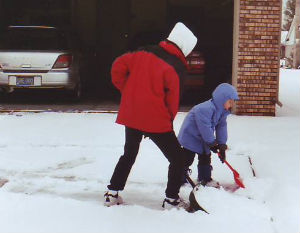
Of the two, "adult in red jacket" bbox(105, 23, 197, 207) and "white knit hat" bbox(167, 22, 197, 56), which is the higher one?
"white knit hat" bbox(167, 22, 197, 56)

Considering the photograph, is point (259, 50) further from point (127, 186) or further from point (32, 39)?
point (127, 186)

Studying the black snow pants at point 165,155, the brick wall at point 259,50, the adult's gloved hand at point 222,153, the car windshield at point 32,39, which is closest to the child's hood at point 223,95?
the adult's gloved hand at point 222,153

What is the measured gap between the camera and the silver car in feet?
35.4

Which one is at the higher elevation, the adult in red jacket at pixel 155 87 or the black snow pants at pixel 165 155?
the adult in red jacket at pixel 155 87

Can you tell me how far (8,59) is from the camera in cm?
1079

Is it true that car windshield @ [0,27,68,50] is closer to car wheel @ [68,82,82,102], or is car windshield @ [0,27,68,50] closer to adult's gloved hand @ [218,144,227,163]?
car wheel @ [68,82,82,102]

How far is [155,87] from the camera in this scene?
15.3 ft

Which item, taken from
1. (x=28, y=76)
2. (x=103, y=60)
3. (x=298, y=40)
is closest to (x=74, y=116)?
(x=28, y=76)

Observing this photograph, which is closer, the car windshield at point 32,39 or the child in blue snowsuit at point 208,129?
the child in blue snowsuit at point 208,129

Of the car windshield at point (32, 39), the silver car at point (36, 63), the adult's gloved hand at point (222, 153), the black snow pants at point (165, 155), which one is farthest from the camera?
the car windshield at point (32, 39)

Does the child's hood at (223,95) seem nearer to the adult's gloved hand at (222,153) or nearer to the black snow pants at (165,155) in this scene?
the adult's gloved hand at (222,153)

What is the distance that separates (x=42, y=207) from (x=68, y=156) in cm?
200

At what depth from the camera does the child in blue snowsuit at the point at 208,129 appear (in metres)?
5.25

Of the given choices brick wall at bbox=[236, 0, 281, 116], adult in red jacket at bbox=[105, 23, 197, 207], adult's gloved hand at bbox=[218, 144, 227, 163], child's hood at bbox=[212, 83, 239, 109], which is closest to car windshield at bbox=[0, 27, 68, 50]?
brick wall at bbox=[236, 0, 281, 116]
